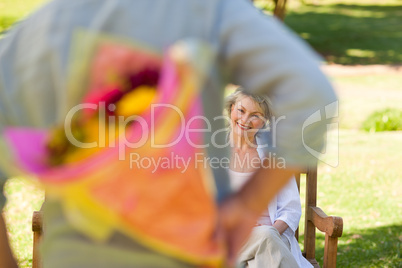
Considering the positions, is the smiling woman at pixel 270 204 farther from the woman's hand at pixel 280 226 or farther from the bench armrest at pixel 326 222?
the bench armrest at pixel 326 222

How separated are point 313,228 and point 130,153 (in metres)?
3.46

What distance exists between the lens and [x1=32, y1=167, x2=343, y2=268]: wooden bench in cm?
378

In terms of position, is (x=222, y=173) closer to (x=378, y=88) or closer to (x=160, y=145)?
(x=160, y=145)

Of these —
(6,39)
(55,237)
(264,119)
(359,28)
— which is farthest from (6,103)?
(359,28)

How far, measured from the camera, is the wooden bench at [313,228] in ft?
12.4

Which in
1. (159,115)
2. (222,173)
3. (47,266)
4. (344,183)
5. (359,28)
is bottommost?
(344,183)

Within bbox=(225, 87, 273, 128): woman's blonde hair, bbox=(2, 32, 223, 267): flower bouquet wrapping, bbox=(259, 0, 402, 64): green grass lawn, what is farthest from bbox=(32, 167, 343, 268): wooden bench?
bbox=(259, 0, 402, 64): green grass lawn

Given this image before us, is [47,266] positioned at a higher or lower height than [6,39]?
lower

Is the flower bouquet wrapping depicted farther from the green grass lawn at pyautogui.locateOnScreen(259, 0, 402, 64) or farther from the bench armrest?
the green grass lawn at pyautogui.locateOnScreen(259, 0, 402, 64)

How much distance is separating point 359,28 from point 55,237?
28507 millimetres

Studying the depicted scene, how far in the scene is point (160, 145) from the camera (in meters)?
1.27

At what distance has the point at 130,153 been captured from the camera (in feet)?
4.09

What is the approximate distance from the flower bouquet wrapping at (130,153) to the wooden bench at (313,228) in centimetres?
258

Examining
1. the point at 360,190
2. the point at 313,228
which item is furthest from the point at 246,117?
the point at 360,190
